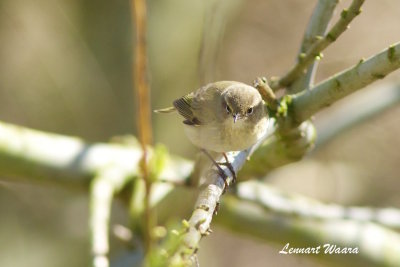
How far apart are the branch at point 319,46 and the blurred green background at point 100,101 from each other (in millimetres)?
1493

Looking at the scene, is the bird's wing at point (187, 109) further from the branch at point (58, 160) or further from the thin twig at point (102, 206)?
the thin twig at point (102, 206)

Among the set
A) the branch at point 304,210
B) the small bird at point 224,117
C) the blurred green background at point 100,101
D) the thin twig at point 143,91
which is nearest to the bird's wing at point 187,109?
the small bird at point 224,117

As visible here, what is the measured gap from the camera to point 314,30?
255 centimetres

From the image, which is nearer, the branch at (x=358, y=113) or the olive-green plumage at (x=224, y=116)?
the olive-green plumage at (x=224, y=116)

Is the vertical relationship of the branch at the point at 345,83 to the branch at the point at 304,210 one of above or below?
below

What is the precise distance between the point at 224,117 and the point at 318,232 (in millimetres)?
856

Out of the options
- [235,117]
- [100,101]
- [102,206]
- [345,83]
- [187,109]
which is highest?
[100,101]

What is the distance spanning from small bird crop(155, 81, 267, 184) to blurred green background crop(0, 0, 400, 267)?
2.88 ft

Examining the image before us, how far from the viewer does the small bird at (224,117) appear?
2.73 metres

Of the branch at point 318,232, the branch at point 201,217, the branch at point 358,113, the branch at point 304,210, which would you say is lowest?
the branch at point 201,217

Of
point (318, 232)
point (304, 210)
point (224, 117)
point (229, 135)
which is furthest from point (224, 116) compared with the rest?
point (318, 232)

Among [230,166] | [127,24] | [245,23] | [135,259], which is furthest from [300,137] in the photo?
[245,23]

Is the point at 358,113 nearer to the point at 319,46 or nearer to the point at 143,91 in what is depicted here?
the point at 319,46

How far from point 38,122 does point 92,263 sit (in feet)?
11.4
